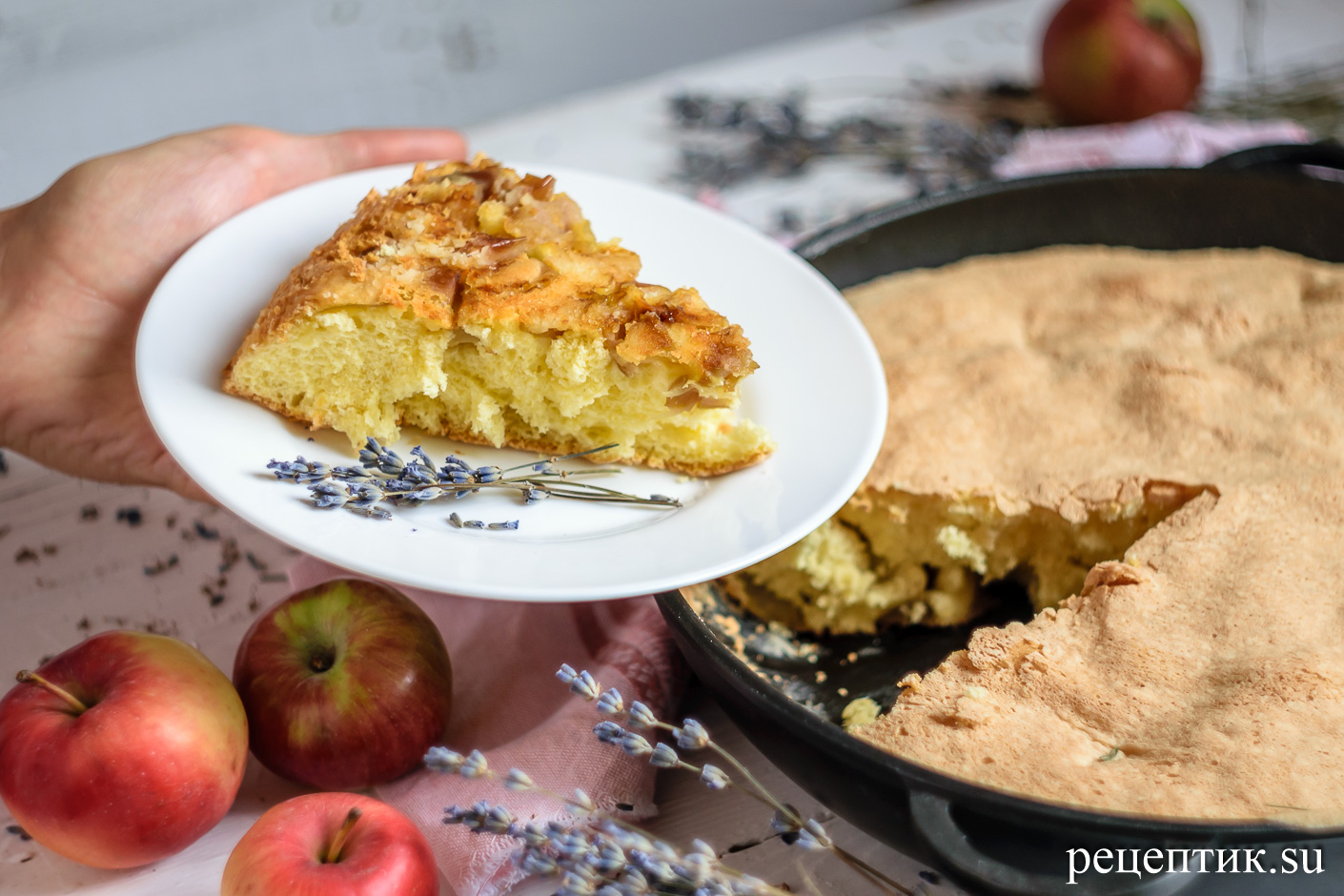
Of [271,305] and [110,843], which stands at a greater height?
[271,305]

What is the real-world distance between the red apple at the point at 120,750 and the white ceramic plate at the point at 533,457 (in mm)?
308

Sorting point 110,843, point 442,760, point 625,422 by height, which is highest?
point 625,422

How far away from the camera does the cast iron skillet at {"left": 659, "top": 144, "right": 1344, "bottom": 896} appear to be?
1185 mm

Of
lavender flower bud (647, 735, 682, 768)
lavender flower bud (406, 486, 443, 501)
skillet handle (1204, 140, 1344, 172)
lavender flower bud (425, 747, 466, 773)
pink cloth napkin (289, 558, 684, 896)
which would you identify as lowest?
pink cloth napkin (289, 558, 684, 896)

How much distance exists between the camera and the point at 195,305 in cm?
160

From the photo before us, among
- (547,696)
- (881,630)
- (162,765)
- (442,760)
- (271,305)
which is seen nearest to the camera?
(442,760)

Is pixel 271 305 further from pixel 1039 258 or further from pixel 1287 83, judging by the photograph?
pixel 1287 83

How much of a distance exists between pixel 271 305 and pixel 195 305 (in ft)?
0.44

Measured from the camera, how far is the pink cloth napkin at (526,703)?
58.7 inches

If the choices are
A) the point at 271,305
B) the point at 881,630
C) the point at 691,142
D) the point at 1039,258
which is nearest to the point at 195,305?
the point at 271,305

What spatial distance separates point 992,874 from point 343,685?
0.88 m

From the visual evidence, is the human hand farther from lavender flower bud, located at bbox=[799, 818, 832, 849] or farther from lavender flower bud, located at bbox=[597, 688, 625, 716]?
lavender flower bud, located at bbox=[799, 818, 832, 849]

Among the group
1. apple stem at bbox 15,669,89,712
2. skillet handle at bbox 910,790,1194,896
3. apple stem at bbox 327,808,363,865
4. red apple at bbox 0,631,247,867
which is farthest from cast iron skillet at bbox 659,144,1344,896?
apple stem at bbox 15,669,89,712

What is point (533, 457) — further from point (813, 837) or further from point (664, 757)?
point (813, 837)
